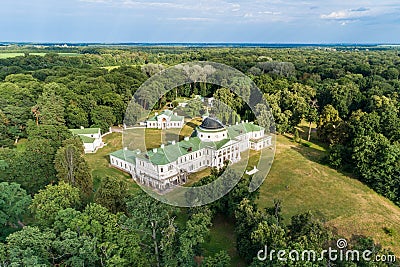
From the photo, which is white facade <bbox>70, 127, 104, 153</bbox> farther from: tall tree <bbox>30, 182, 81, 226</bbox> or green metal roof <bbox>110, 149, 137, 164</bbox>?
tall tree <bbox>30, 182, 81, 226</bbox>

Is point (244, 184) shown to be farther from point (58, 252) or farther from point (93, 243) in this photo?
point (58, 252)

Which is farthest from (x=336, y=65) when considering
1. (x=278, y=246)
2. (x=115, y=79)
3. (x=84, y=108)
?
(x=278, y=246)

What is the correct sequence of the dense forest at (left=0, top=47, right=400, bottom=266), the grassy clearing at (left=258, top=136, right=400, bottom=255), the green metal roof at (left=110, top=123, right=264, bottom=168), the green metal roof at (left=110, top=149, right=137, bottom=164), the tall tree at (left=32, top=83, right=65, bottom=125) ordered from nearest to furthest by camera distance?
the dense forest at (left=0, top=47, right=400, bottom=266) → the grassy clearing at (left=258, top=136, right=400, bottom=255) → the green metal roof at (left=110, top=123, right=264, bottom=168) → the green metal roof at (left=110, top=149, right=137, bottom=164) → the tall tree at (left=32, top=83, right=65, bottom=125)

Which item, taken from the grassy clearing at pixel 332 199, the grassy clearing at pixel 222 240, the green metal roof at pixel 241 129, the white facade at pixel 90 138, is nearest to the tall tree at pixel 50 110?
the white facade at pixel 90 138

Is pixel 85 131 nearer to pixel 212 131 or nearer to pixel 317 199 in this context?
pixel 212 131

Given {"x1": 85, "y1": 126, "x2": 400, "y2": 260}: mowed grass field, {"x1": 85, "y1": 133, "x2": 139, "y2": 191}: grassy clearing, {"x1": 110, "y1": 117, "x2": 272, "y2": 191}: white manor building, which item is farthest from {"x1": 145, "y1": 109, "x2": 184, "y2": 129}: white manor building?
{"x1": 110, "y1": 117, "x2": 272, "y2": 191}: white manor building

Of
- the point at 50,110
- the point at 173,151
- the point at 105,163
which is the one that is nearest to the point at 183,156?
the point at 173,151

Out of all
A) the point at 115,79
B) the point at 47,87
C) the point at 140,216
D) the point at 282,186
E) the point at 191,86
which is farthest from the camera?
the point at 191,86
